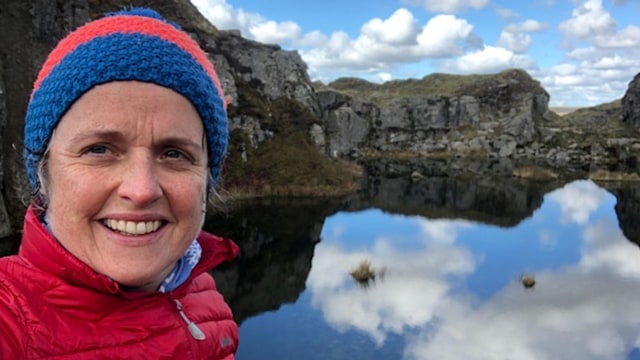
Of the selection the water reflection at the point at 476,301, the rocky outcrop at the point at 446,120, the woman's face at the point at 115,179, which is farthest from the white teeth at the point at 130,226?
Result: the rocky outcrop at the point at 446,120

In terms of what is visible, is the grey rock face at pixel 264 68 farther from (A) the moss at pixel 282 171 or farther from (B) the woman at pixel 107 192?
(B) the woman at pixel 107 192

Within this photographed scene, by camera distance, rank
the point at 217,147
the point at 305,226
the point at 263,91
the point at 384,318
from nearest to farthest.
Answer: the point at 217,147
the point at 384,318
the point at 305,226
the point at 263,91

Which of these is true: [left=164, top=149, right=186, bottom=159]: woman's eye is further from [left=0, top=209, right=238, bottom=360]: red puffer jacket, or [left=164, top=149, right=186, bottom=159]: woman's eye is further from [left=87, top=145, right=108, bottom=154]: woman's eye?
[left=0, top=209, right=238, bottom=360]: red puffer jacket

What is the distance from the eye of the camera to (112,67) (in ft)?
7.27

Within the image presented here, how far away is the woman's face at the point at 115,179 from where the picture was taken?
2.17m

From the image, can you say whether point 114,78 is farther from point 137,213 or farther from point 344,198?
point 344,198

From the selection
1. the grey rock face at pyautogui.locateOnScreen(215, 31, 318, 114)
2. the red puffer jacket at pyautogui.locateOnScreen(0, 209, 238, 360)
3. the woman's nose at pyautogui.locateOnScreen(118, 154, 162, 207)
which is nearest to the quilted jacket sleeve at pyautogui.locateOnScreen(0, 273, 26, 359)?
the red puffer jacket at pyautogui.locateOnScreen(0, 209, 238, 360)

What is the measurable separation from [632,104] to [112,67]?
146 metres

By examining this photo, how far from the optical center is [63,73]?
2.24 meters

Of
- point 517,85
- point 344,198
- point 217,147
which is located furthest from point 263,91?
point 517,85

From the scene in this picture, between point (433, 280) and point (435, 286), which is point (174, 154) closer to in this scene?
point (435, 286)

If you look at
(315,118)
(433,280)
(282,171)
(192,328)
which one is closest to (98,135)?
(192,328)

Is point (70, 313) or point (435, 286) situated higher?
point (70, 313)

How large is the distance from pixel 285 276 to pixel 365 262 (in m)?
4.41
